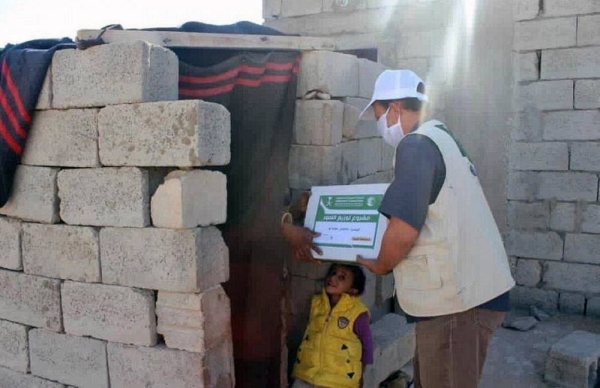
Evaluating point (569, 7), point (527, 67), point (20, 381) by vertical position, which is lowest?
point (20, 381)

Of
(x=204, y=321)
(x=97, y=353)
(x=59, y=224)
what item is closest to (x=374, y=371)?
(x=204, y=321)

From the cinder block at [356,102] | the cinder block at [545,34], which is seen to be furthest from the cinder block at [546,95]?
the cinder block at [356,102]

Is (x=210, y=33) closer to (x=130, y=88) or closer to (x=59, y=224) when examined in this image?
(x=130, y=88)

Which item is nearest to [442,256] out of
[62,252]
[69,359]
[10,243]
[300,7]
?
[62,252]

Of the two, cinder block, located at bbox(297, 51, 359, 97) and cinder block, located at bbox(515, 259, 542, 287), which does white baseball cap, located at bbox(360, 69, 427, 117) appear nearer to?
cinder block, located at bbox(297, 51, 359, 97)

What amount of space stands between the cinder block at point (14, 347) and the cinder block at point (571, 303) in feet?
18.3

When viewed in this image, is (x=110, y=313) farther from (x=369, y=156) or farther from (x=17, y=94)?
(x=369, y=156)

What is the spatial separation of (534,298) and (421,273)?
452 cm

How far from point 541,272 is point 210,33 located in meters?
4.95

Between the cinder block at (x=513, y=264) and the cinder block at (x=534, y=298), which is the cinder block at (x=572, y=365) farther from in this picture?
the cinder block at (x=513, y=264)

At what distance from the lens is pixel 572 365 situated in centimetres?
503

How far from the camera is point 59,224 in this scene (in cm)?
380

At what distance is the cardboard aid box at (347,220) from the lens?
138 inches

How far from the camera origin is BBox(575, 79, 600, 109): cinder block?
6.58 metres
